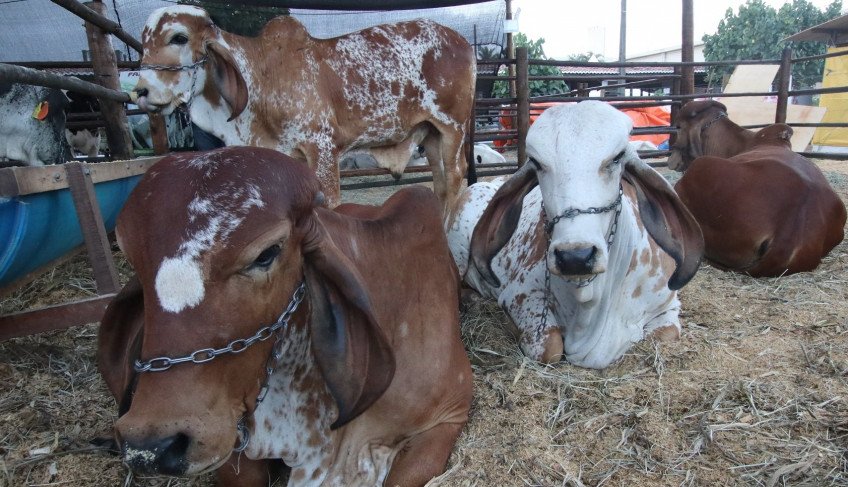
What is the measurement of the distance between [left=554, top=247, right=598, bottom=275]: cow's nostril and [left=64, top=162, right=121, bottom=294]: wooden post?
2.02 m

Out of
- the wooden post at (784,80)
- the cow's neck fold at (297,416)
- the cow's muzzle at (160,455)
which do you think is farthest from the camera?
the wooden post at (784,80)

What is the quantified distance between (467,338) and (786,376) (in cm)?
141

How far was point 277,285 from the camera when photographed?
1436mm

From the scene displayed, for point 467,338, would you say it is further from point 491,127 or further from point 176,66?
point 491,127

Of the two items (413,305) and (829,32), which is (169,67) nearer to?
(413,305)

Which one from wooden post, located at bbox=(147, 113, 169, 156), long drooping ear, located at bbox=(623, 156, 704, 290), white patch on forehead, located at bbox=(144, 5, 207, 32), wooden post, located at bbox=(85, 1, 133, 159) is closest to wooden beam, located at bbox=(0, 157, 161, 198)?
white patch on forehead, located at bbox=(144, 5, 207, 32)

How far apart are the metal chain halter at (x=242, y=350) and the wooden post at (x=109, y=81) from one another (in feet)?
12.1

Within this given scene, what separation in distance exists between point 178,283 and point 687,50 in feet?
29.4

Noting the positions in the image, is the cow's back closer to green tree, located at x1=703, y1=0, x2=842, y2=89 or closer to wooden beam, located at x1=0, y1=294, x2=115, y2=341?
wooden beam, located at x1=0, y1=294, x2=115, y2=341

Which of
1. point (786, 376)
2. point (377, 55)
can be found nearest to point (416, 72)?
point (377, 55)

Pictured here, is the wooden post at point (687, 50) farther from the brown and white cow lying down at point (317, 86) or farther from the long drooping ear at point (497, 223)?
the long drooping ear at point (497, 223)

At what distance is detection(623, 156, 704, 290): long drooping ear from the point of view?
2.46 m

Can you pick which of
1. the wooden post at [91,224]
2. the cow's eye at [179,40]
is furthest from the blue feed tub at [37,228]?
the cow's eye at [179,40]

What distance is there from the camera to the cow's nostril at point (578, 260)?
6.84 feet
